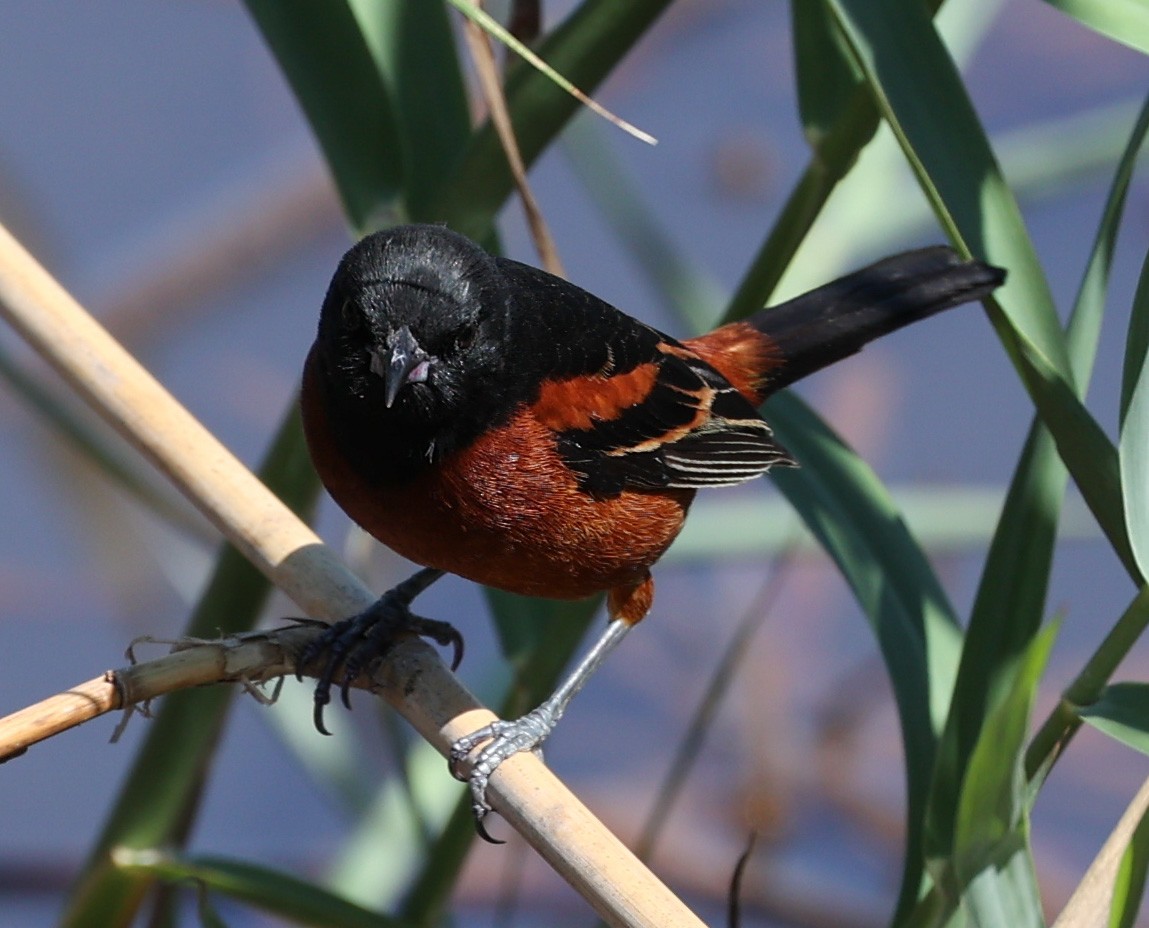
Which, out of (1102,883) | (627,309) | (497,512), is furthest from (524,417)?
(627,309)

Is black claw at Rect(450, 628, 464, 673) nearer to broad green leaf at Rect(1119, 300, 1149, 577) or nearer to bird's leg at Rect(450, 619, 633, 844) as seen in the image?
bird's leg at Rect(450, 619, 633, 844)

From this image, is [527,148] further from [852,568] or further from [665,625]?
[665,625]

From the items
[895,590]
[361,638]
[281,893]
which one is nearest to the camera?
[281,893]

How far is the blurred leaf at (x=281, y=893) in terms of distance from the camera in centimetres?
186

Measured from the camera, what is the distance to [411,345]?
6.08ft

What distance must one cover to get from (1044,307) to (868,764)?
7.85 feet

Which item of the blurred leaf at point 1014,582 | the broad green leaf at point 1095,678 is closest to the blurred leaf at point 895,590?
the blurred leaf at point 1014,582

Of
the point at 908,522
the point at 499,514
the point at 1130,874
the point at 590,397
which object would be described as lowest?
the point at 1130,874

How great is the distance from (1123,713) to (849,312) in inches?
43.9

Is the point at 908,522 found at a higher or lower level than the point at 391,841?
higher

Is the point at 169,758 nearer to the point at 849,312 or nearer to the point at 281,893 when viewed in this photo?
the point at 281,893

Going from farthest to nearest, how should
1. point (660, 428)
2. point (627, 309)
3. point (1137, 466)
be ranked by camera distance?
1. point (627, 309)
2. point (660, 428)
3. point (1137, 466)

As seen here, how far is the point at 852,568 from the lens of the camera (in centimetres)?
Answer: 196

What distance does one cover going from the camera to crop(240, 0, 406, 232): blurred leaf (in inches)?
78.4
